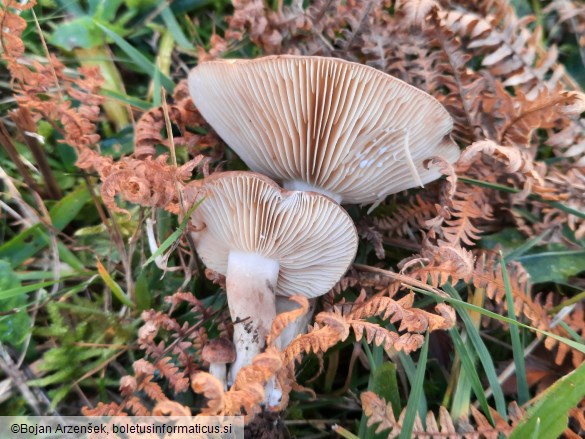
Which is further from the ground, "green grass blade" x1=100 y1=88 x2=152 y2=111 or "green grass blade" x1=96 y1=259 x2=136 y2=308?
"green grass blade" x1=100 y1=88 x2=152 y2=111

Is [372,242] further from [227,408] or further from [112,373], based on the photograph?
[112,373]

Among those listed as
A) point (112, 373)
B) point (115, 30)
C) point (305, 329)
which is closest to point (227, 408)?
point (305, 329)

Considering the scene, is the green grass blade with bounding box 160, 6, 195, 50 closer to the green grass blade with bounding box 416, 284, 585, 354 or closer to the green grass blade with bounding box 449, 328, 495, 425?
the green grass blade with bounding box 416, 284, 585, 354

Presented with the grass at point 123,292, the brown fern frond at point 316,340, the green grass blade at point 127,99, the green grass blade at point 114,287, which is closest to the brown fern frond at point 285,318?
the brown fern frond at point 316,340

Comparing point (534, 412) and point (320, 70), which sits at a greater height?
point (320, 70)

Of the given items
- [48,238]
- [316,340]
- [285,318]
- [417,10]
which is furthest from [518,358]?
[48,238]

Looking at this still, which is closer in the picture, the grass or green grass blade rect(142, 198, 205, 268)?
green grass blade rect(142, 198, 205, 268)

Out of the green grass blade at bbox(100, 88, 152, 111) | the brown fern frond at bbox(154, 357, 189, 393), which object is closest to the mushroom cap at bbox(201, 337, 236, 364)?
the brown fern frond at bbox(154, 357, 189, 393)

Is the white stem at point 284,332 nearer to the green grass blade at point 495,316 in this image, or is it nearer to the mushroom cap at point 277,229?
the mushroom cap at point 277,229
